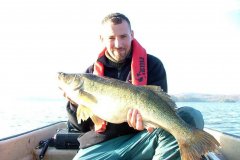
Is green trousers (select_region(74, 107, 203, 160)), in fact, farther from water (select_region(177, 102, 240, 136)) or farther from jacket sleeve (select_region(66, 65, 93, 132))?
water (select_region(177, 102, 240, 136))

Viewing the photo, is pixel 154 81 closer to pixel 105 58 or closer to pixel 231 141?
pixel 105 58

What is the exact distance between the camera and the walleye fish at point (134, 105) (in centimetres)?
394

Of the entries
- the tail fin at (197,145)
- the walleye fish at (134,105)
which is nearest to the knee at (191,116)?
the walleye fish at (134,105)

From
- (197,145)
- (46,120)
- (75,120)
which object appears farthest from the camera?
(46,120)

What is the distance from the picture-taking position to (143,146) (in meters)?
4.87

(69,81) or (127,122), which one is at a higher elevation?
(69,81)

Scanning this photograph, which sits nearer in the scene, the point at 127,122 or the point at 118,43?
the point at 127,122

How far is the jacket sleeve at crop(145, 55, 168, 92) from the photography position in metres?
5.51

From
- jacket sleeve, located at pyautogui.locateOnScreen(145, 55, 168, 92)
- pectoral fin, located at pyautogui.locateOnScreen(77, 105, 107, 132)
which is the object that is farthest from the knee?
pectoral fin, located at pyautogui.locateOnScreen(77, 105, 107, 132)

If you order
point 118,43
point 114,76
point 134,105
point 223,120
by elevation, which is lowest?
point 223,120

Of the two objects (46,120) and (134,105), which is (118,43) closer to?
(134,105)

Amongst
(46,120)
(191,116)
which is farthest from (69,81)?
(46,120)

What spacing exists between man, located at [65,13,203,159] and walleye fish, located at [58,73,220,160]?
42 cm

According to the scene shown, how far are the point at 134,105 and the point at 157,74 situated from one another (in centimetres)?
143
